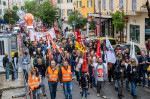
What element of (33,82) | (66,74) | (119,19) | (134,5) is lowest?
(33,82)

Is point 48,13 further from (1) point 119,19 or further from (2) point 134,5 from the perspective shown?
(2) point 134,5

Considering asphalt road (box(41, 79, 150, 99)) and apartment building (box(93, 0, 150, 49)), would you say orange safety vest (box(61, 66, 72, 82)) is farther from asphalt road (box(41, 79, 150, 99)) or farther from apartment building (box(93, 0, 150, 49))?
apartment building (box(93, 0, 150, 49))

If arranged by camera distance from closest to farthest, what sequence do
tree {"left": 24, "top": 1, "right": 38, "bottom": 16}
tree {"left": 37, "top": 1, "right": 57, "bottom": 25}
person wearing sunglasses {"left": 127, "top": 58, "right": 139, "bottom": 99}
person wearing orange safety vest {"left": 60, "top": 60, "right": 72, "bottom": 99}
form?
person wearing orange safety vest {"left": 60, "top": 60, "right": 72, "bottom": 99}
person wearing sunglasses {"left": 127, "top": 58, "right": 139, "bottom": 99}
tree {"left": 37, "top": 1, "right": 57, "bottom": 25}
tree {"left": 24, "top": 1, "right": 38, "bottom": 16}

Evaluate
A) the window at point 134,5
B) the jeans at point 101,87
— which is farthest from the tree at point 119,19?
the jeans at point 101,87

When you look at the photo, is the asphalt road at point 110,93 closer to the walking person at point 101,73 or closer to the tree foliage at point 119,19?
the walking person at point 101,73

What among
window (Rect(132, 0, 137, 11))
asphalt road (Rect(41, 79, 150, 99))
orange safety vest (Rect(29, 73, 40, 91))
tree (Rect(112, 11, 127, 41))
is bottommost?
asphalt road (Rect(41, 79, 150, 99))

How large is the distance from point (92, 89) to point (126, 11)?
61.5 feet

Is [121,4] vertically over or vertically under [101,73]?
over

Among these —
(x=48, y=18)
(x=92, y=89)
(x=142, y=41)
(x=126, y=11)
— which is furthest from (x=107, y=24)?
(x=92, y=89)

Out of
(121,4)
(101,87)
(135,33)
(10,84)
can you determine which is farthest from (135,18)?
(101,87)

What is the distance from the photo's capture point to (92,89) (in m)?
12.7

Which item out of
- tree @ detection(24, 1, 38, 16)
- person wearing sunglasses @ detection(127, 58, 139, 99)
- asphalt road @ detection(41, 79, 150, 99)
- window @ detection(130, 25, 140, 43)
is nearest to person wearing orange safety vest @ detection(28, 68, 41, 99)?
asphalt road @ detection(41, 79, 150, 99)

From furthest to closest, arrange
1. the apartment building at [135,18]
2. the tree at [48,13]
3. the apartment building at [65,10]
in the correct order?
1. the apartment building at [65,10]
2. the tree at [48,13]
3. the apartment building at [135,18]

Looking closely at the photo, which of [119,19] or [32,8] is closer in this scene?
[119,19]
